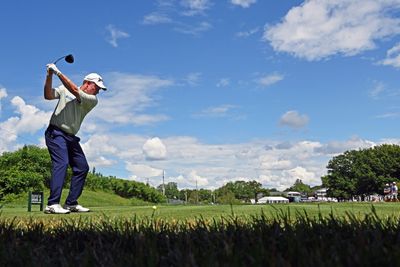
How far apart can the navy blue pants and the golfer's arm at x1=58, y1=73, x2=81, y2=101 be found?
630 millimetres

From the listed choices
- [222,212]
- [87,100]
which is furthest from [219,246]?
[87,100]

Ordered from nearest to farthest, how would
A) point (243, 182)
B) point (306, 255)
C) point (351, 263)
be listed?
point (351, 263)
point (306, 255)
point (243, 182)

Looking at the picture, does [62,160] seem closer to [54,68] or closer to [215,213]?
[54,68]

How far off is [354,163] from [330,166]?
6780 millimetres

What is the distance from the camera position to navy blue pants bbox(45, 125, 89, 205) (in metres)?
7.69

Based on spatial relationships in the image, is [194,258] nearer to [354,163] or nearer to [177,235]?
[177,235]

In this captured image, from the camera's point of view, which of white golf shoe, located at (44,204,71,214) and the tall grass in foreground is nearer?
the tall grass in foreground

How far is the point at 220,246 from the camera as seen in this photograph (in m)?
2.74

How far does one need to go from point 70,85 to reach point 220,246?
549cm

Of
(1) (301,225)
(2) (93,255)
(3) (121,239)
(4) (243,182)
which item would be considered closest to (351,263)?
(1) (301,225)

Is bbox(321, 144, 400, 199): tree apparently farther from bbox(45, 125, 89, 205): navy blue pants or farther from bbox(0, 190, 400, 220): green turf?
bbox(45, 125, 89, 205): navy blue pants

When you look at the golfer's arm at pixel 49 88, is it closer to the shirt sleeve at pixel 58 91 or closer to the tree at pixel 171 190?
the shirt sleeve at pixel 58 91

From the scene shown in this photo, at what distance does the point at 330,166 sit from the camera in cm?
10300

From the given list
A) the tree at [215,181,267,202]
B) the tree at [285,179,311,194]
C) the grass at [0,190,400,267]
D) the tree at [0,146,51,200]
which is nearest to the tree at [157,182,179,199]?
the tree at [215,181,267,202]
